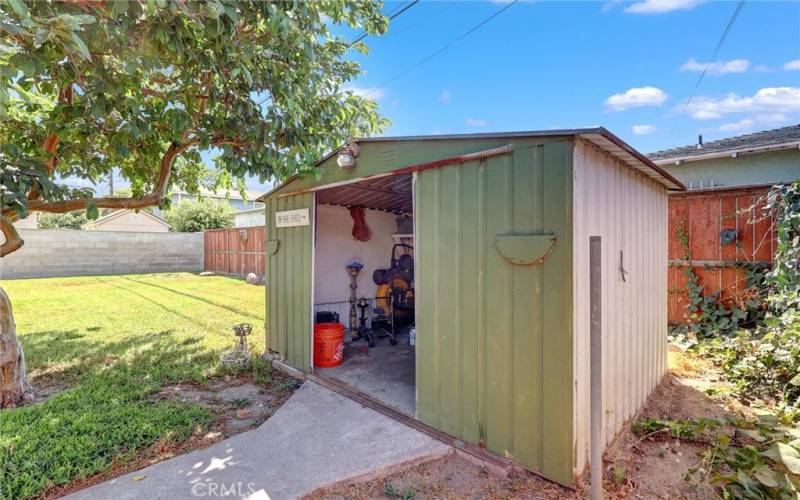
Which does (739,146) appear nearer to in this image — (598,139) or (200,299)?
(598,139)

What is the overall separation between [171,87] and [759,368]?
7.04 metres

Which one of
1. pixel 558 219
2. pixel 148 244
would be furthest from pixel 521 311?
pixel 148 244

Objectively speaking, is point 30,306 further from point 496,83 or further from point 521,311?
point 496,83

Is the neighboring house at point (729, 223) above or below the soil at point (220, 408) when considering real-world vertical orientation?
above

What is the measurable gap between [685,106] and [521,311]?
31.8ft

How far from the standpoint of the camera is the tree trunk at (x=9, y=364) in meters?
3.30

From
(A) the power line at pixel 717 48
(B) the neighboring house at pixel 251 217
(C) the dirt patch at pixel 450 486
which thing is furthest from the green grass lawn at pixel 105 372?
(B) the neighboring house at pixel 251 217

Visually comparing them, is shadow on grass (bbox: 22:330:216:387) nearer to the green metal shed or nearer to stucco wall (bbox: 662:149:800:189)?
the green metal shed

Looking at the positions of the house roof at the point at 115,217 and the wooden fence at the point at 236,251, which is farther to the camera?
the house roof at the point at 115,217

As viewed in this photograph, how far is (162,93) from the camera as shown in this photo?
12.9 feet

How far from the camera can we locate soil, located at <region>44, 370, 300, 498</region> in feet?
8.02

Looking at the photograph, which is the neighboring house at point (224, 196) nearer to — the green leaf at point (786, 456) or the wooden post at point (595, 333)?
the wooden post at point (595, 333)

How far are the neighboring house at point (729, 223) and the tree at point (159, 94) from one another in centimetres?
519

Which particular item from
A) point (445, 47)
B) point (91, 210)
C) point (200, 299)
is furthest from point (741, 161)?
point (200, 299)
